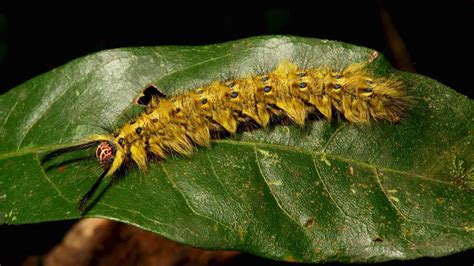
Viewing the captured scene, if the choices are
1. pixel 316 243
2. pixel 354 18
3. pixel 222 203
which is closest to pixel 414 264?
pixel 316 243

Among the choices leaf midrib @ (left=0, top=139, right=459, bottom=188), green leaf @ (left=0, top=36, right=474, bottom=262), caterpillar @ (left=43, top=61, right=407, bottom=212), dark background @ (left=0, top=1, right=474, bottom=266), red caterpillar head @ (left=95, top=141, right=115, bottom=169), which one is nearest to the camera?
green leaf @ (left=0, top=36, right=474, bottom=262)

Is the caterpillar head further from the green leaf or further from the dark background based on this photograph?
the dark background

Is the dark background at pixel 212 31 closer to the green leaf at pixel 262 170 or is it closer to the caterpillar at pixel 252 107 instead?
the caterpillar at pixel 252 107

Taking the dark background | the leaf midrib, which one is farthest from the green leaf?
the dark background

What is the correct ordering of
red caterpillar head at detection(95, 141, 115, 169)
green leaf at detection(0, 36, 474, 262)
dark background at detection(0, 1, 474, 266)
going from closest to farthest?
green leaf at detection(0, 36, 474, 262) → red caterpillar head at detection(95, 141, 115, 169) → dark background at detection(0, 1, 474, 266)

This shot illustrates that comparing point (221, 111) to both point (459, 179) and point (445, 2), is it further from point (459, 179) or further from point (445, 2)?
point (445, 2)

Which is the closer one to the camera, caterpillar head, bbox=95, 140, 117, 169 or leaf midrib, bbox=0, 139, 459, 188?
leaf midrib, bbox=0, 139, 459, 188
